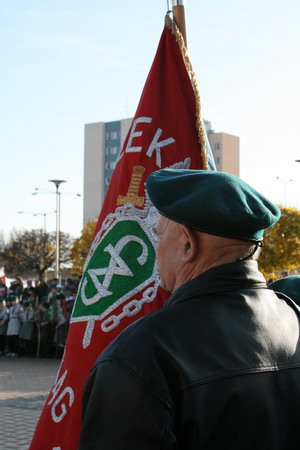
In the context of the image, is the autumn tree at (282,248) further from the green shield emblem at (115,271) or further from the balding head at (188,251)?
the balding head at (188,251)

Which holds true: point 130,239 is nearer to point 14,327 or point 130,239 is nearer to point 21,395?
point 21,395

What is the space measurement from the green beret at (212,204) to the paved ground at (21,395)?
19.0ft

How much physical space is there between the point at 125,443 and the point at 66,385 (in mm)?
1643

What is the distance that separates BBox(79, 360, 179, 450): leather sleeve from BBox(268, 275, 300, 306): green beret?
1309mm

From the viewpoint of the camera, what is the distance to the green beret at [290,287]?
258 centimetres

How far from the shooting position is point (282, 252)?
36.8 meters

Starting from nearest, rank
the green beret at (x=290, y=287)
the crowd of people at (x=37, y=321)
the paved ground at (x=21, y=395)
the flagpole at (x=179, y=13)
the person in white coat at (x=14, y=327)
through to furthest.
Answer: the green beret at (x=290, y=287) → the flagpole at (x=179, y=13) → the paved ground at (x=21, y=395) → the crowd of people at (x=37, y=321) → the person in white coat at (x=14, y=327)

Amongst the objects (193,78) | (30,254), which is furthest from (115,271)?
(30,254)

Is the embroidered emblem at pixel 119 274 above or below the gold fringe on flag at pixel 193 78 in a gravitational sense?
below

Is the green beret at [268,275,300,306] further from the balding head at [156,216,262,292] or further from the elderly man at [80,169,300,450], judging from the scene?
the balding head at [156,216,262,292]

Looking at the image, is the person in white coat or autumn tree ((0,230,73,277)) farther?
autumn tree ((0,230,73,277))

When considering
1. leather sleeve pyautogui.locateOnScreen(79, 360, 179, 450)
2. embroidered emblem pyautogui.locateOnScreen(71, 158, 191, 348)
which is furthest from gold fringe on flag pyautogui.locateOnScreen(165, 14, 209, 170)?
leather sleeve pyautogui.locateOnScreen(79, 360, 179, 450)

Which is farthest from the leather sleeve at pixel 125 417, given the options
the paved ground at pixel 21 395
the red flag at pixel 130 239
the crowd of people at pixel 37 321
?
the crowd of people at pixel 37 321

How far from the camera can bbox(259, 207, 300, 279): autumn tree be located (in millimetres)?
36344
